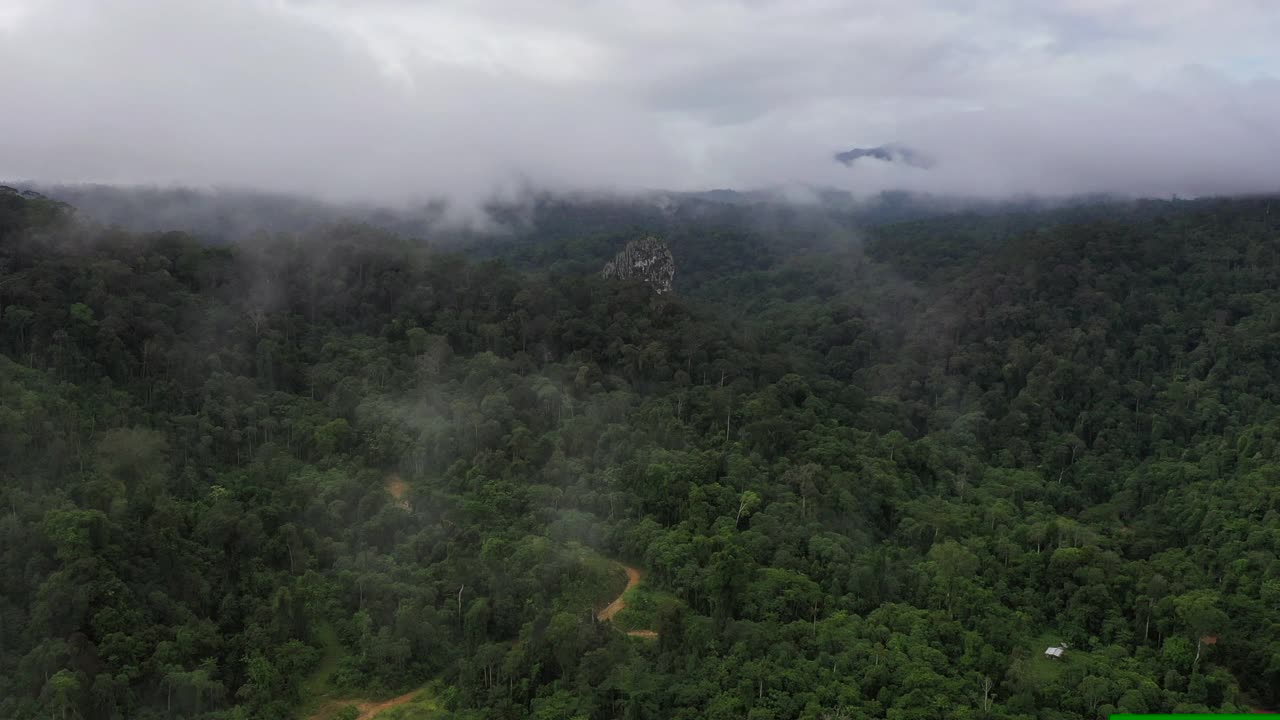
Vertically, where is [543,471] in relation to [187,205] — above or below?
below

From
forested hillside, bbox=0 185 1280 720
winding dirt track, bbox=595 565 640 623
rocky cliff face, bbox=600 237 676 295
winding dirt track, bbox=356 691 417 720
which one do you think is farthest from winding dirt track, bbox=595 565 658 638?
rocky cliff face, bbox=600 237 676 295

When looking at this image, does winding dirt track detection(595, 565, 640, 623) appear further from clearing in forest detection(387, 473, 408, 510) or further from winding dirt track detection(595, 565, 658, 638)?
clearing in forest detection(387, 473, 408, 510)

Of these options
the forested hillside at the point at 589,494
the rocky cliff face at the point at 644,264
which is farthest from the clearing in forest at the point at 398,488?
the rocky cliff face at the point at 644,264

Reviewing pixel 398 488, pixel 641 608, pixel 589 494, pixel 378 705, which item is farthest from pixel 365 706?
pixel 589 494

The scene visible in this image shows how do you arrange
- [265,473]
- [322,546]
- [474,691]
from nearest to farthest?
[474,691] → [322,546] → [265,473]

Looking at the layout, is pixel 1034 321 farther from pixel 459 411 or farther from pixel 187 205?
pixel 187 205

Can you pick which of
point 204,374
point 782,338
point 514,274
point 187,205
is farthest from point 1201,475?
point 187,205

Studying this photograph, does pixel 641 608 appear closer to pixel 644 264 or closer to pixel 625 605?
pixel 625 605
